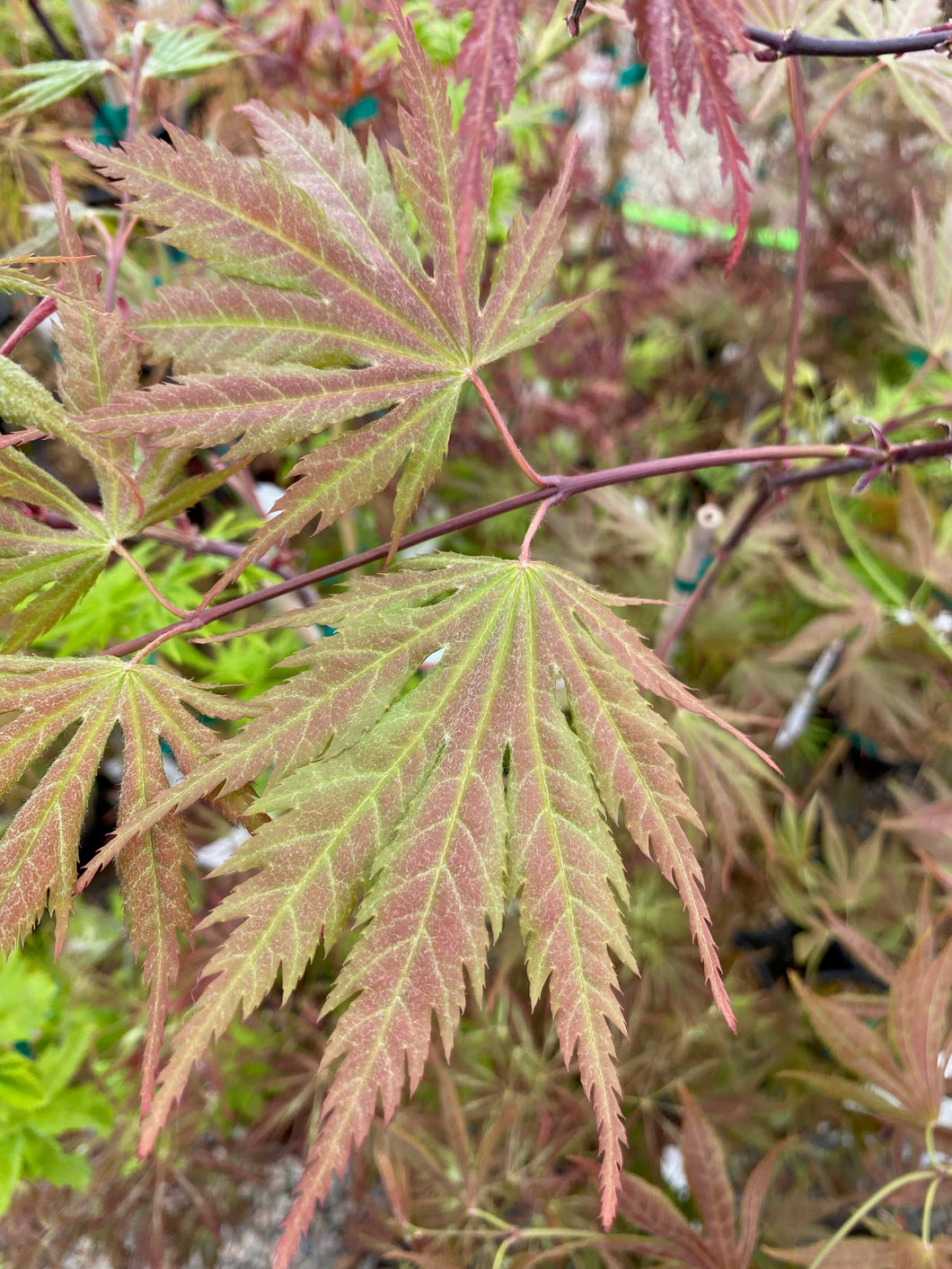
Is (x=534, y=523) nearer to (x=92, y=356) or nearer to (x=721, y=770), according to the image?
(x=92, y=356)

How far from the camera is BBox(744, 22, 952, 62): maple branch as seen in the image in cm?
39

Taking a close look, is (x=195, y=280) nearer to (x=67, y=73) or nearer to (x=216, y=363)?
(x=216, y=363)

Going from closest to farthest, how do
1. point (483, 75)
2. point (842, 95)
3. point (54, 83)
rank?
1. point (483, 75)
2. point (842, 95)
3. point (54, 83)

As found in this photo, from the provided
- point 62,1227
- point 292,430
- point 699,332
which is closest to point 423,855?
point 292,430

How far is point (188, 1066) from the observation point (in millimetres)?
311

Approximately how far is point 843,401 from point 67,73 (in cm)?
88

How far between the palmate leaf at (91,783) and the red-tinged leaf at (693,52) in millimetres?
325

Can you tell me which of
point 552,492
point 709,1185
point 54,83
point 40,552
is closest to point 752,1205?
point 709,1185

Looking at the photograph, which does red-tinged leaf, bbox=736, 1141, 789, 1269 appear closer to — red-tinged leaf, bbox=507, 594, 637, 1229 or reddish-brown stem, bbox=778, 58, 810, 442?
red-tinged leaf, bbox=507, 594, 637, 1229

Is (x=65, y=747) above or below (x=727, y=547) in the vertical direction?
above

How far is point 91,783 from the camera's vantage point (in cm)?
38

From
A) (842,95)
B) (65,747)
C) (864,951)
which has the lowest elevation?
(864,951)

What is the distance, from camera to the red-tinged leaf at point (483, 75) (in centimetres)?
27

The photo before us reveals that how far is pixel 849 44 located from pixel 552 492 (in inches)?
11.1
